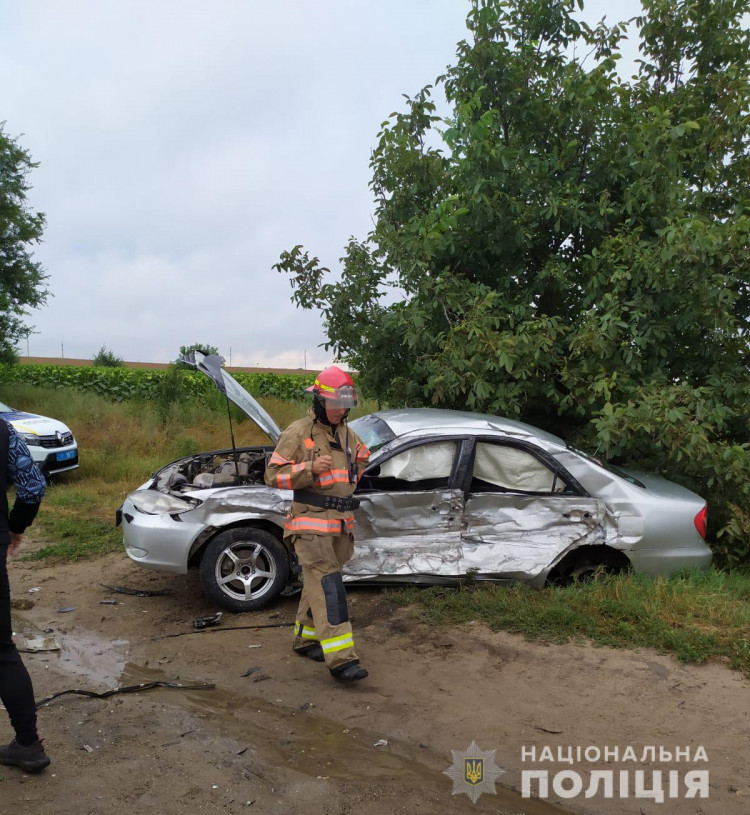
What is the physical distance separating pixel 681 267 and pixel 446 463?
311 centimetres

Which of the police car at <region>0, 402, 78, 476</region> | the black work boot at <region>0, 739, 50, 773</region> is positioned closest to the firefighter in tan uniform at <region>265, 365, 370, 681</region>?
the black work boot at <region>0, 739, 50, 773</region>

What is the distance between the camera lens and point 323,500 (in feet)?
15.1

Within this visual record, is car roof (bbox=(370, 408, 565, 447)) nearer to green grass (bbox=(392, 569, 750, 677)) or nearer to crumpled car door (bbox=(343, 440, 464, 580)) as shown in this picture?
crumpled car door (bbox=(343, 440, 464, 580))

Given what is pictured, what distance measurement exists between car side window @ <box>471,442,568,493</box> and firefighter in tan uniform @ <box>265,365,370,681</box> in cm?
→ 138

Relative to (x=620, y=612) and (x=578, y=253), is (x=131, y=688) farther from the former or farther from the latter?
(x=578, y=253)

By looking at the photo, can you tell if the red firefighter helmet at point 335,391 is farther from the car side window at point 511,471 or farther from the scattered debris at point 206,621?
the scattered debris at point 206,621

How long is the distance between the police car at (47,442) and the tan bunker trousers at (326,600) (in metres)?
7.23

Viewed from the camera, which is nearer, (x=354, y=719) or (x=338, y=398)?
(x=354, y=719)

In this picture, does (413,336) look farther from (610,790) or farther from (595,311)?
(610,790)

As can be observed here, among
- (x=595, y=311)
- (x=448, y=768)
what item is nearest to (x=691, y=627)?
(x=448, y=768)

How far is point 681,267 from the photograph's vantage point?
269 inches

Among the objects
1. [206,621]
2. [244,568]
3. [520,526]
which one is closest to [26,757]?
[206,621]

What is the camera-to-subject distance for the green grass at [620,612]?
4.78 m

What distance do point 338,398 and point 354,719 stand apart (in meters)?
1.85
